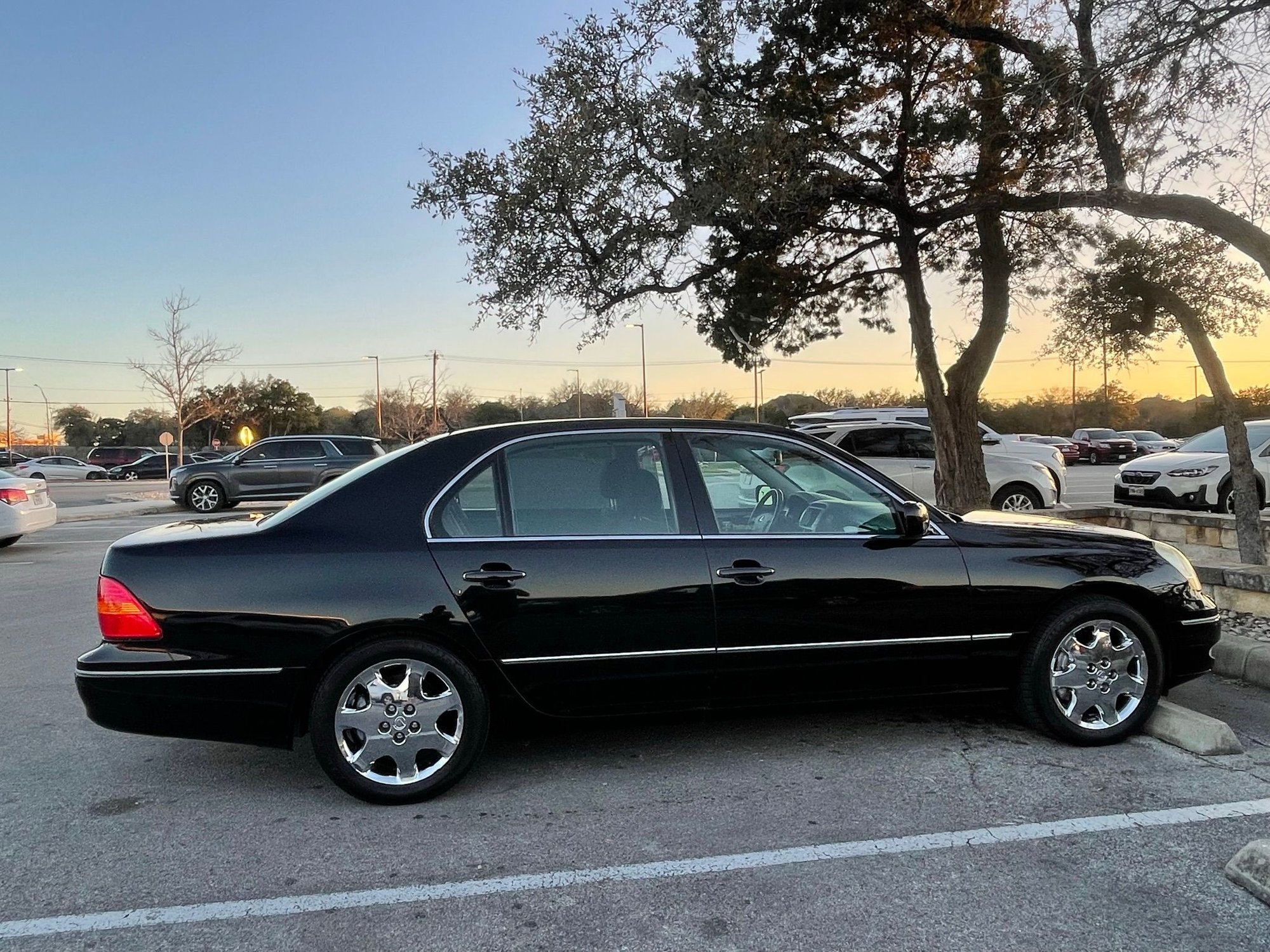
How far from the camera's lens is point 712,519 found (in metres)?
4.00

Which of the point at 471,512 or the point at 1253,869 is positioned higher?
the point at 471,512

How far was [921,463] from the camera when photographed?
13.0 m

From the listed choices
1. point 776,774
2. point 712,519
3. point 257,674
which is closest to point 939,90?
point 712,519

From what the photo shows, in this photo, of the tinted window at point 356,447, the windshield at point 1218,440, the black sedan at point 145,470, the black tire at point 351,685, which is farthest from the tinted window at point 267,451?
the black sedan at point 145,470

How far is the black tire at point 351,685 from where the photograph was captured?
141 inches

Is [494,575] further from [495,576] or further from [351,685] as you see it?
[351,685]

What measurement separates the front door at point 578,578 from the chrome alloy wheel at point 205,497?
17.5 metres

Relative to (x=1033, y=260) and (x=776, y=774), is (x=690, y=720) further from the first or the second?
(x=1033, y=260)

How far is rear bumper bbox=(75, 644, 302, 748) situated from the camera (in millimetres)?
3578

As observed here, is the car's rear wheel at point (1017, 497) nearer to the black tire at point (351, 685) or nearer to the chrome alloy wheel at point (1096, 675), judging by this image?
the chrome alloy wheel at point (1096, 675)

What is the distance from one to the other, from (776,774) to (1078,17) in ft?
21.5

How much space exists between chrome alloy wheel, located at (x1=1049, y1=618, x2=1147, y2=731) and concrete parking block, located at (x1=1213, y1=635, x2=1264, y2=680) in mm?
1483

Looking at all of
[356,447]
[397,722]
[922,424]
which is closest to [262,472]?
[356,447]

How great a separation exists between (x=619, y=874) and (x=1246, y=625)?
519cm
